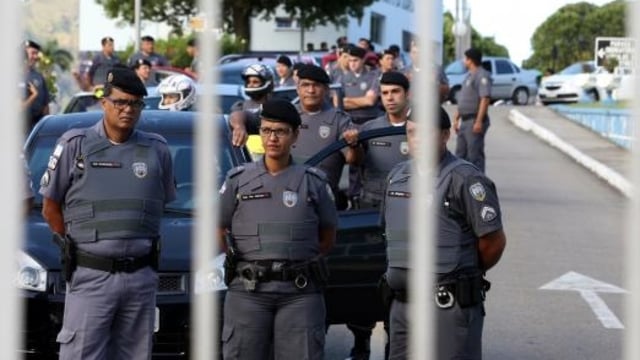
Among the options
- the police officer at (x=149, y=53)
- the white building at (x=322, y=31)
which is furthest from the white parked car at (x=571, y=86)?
the police officer at (x=149, y=53)

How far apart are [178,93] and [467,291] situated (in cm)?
526

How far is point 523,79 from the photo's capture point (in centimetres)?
4928

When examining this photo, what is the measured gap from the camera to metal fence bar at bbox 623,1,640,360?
264 cm

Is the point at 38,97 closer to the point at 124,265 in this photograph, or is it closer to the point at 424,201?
the point at 124,265

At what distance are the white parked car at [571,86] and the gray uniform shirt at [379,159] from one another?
38986mm

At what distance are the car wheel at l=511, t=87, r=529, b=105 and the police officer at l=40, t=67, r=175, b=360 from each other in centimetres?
4293

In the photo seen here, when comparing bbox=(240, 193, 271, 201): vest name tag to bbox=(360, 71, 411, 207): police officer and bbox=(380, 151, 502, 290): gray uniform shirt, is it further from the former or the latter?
bbox=(360, 71, 411, 207): police officer

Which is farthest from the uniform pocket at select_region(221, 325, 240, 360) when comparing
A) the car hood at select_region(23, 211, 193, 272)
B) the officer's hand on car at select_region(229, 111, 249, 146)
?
the officer's hand on car at select_region(229, 111, 249, 146)

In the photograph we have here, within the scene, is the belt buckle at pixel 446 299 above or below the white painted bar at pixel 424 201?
below

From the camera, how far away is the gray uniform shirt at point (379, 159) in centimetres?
882

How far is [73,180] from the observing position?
Answer: 257 inches

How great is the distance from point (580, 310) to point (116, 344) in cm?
571

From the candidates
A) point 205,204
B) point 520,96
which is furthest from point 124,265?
point 520,96

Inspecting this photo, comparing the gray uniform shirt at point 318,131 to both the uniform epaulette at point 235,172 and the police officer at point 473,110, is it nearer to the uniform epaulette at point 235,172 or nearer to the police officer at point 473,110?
the uniform epaulette at point 235,172
